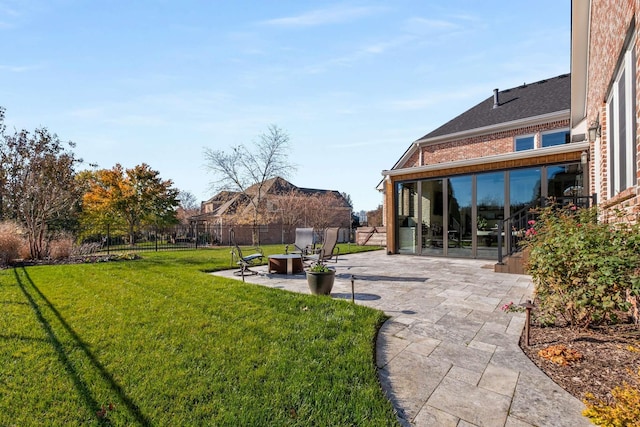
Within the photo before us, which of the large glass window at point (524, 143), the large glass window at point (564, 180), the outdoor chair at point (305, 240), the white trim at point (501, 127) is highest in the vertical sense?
the white trim at point (501, 127)

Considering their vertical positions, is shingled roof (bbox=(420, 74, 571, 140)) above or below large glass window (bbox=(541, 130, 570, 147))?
above

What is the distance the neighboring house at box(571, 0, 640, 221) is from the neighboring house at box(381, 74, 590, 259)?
127 cm

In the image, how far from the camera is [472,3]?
270 inches

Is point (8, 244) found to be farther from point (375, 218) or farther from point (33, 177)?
point (375, 218)

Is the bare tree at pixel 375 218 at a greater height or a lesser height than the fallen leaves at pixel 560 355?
greater

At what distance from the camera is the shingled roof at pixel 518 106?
13.1m

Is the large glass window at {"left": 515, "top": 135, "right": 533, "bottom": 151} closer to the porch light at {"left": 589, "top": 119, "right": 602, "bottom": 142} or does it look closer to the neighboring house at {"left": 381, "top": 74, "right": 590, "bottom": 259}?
the neighboring house at {"left": 381, "top": 74, "right": 590, "bottom": 259}

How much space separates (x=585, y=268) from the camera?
3.17m

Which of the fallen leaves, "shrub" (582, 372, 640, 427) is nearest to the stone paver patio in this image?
"shrub" (582, 372, 640, 427)

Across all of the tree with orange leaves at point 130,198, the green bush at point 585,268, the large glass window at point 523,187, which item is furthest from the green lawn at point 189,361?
the tree with orange leaves at point 130,198

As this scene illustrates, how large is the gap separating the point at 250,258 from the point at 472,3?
25.7ft

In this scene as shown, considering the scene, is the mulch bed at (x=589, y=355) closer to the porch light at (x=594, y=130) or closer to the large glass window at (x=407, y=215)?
the porch light at (x=594, y=130)

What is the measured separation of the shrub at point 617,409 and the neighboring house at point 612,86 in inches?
67.8

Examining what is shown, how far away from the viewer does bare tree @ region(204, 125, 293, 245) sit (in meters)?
22.2
